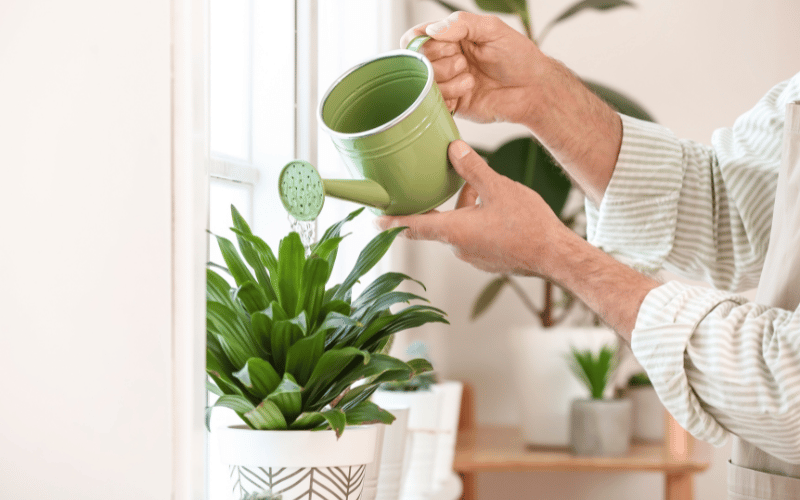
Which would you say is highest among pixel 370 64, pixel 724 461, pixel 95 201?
pixel 370 64

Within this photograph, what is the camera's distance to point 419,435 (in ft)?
3.86

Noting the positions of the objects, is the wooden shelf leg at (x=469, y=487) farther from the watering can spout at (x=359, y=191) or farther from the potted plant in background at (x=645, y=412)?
the watering can spout at (x=359, y=191)

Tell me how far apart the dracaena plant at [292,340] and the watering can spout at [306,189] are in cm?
2

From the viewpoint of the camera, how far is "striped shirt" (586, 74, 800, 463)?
679 mm

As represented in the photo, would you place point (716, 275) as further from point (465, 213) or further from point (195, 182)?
A: point (195, 182)

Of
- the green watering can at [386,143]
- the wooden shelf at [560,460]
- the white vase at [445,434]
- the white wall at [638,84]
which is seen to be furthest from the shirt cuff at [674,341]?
the white wall at [638,84]

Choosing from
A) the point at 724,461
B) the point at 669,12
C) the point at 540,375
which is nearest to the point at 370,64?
the point at 540,375

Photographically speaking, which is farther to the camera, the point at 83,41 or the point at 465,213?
the point at 465,213

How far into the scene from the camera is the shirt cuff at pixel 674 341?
710 millimetres

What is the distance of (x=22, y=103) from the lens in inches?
17.5

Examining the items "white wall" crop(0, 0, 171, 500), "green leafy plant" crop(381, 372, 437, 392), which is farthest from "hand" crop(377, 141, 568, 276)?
"green leafy plant" crop(381, 372, 437, 392)

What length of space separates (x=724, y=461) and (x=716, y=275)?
141 centimetres

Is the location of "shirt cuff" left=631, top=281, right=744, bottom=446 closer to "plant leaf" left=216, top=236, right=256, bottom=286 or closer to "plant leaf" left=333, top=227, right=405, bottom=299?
"plant leaf" left=333, top=227, right=405, bottom=299

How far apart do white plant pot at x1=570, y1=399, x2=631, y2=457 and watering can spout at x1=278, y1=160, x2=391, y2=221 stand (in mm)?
1281
